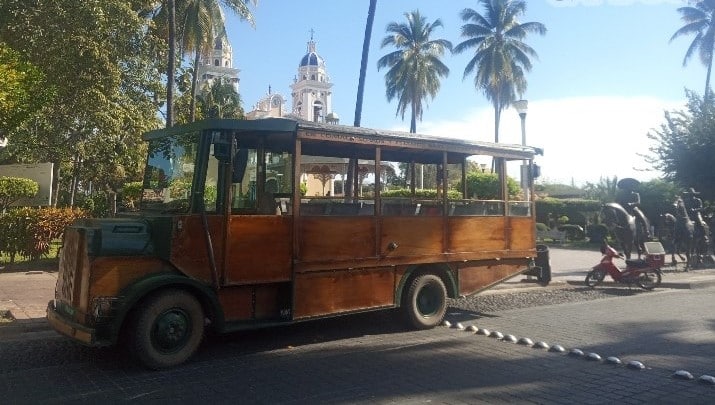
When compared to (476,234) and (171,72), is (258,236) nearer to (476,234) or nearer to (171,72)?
(476,234)

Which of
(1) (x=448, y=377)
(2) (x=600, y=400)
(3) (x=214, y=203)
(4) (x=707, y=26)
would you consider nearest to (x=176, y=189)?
(3) (x=214, y=203)

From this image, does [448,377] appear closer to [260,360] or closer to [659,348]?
[260,360]

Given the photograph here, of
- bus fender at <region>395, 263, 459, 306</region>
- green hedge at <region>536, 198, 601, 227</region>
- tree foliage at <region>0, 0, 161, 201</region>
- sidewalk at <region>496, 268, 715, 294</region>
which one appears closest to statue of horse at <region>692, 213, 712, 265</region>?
sidewalk at <region>496, 268, 715, 294</region>

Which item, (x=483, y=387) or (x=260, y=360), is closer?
(x=483, y=387)

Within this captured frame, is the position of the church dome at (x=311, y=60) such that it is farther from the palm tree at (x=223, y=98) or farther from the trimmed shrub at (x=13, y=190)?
the trimmed shrub at (x=13, y=190)

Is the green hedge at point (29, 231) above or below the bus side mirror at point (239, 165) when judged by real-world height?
below

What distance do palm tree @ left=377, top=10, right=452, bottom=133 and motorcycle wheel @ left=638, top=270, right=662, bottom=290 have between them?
32126mm

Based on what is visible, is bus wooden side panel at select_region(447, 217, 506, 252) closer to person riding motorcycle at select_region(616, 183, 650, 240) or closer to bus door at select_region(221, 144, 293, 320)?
bus door at select_region(221, 144, 293, 320)

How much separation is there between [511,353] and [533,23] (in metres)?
41.1

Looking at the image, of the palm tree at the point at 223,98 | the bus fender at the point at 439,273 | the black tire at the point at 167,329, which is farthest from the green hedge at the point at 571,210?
the black tire at the point at 167,329

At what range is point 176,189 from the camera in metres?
7.02

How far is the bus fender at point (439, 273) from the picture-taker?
8.52 m

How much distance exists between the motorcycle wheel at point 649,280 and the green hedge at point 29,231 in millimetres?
13476

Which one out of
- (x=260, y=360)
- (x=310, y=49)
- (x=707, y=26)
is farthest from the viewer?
(x=310, y=49)
